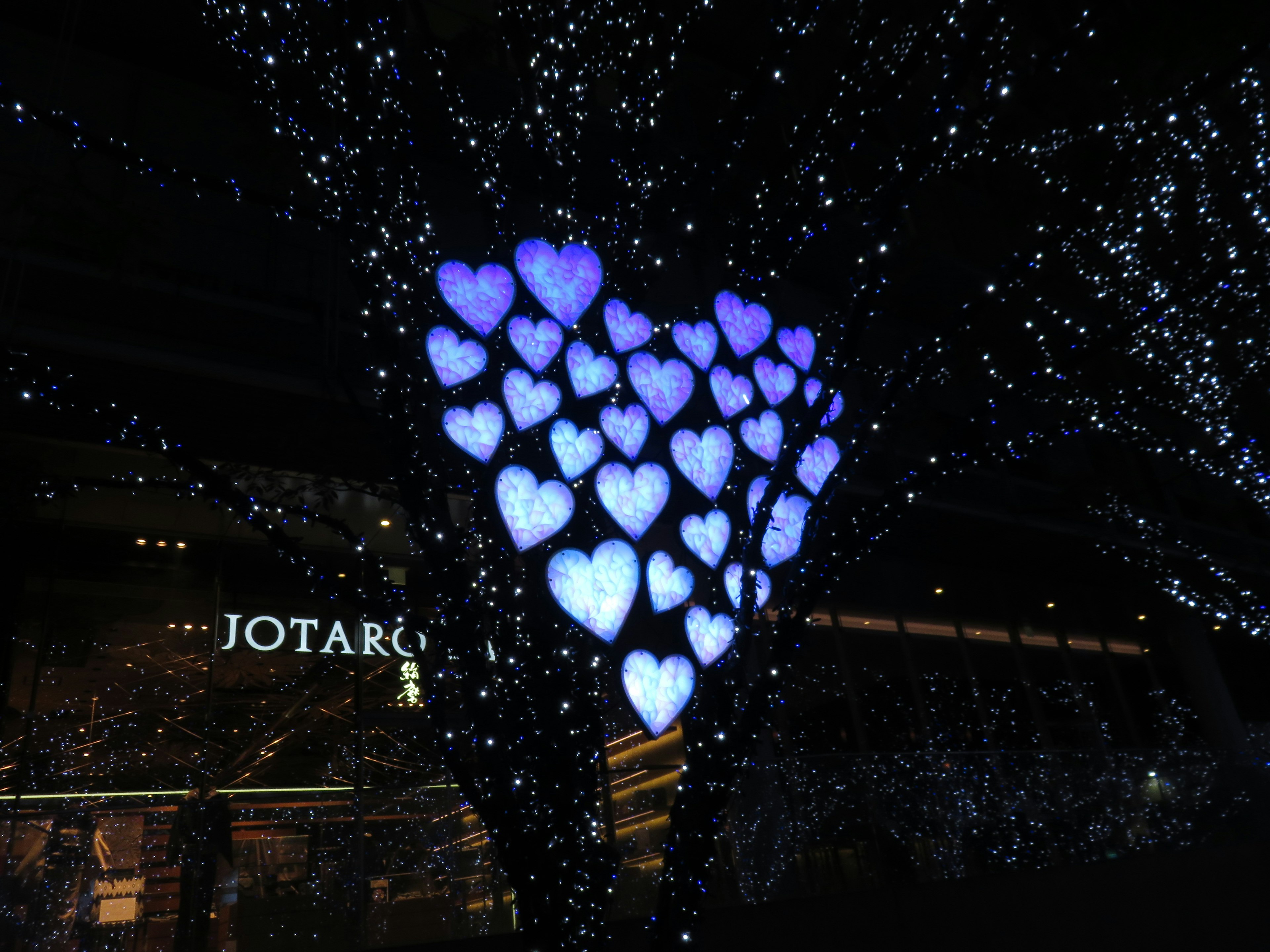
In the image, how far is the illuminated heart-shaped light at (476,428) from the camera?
4594 mm

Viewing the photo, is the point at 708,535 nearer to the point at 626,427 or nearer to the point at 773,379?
the point at 626,427

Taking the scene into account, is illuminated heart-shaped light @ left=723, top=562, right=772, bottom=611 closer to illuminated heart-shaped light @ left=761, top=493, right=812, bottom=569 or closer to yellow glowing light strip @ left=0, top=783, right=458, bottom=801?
illuminated heart-shaped light @ left=761, top=493, right=812, bottom=569

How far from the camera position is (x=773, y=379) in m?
6.35

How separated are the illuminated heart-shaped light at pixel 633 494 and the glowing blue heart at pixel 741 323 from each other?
152 cm

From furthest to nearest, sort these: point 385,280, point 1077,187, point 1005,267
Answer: point 1077,187, point 1005,267, point 385,280

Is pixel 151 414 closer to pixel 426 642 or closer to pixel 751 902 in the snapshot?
pixel 426 642

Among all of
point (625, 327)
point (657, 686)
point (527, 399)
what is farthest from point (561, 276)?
point (657, 686)

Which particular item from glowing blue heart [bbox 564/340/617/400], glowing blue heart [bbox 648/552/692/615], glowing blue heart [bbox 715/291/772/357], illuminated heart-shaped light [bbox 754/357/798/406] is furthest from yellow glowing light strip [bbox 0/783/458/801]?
glowing blue heart [bbox 715/291/772/357]

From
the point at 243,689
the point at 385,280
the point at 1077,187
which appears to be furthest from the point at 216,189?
the point at 1077,187

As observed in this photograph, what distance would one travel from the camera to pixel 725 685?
4.01m

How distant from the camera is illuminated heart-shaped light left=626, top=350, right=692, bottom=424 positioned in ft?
18.0

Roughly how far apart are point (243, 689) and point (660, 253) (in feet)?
15.5

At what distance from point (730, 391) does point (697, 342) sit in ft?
1.38

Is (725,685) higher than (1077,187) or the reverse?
the reverse
